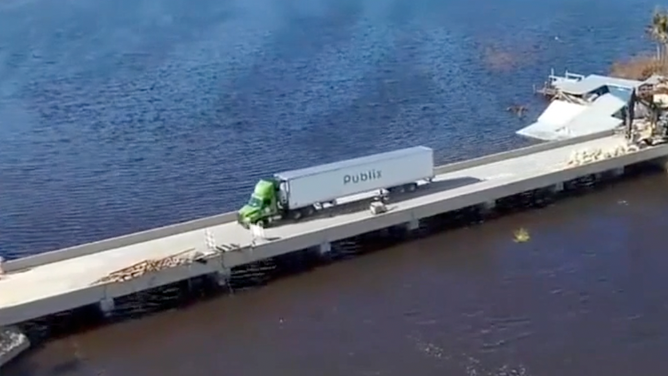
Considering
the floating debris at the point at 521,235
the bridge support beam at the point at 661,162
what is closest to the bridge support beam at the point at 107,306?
the floating debris at the point at 521,235

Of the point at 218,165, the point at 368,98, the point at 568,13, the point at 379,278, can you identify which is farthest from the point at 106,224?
the point at 568,13

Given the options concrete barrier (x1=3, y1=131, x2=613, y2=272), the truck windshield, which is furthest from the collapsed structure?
concrete barrier (x1=3, y1=131, x2=613, y2=272)

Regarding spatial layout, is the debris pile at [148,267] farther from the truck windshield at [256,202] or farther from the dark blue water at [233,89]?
the dark blue water at [233,89]

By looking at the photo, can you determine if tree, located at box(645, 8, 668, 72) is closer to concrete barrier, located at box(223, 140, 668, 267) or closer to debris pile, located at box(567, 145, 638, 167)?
concrete barrier, located at box(223, 140, 668, 267)

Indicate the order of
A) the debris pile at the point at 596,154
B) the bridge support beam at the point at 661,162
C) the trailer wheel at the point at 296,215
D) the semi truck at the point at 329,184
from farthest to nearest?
the bridge support beam at the point at 661,162, the debris pile at the point at 596,154, the trailer wheel at the point at 296,215, the semi truck at the point at 329,184

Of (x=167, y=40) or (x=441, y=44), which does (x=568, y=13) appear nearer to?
(x=441, y=44)

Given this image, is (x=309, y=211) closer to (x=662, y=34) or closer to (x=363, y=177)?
(x=363, y=177)

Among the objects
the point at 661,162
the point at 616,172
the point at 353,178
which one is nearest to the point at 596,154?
the point at 616,172
